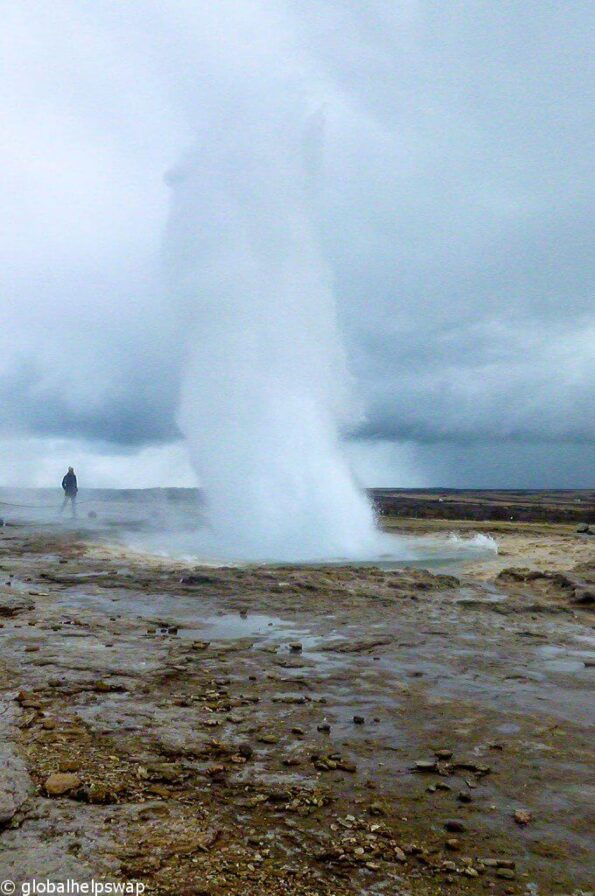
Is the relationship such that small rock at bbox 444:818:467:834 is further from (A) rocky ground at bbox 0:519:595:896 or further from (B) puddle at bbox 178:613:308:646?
(B) puddle at bbox 178:613:308:646

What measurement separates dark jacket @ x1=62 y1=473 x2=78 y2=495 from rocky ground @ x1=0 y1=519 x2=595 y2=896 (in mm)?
22226

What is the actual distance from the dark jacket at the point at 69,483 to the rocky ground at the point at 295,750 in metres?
22.2

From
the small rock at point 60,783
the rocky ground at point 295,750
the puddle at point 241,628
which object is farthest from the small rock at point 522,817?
the puddle at point 241,628

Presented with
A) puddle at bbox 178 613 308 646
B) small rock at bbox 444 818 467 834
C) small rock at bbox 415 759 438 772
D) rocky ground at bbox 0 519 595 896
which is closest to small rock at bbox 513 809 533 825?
rocky ground at bbox 0 519 595 896

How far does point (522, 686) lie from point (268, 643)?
12.0ft

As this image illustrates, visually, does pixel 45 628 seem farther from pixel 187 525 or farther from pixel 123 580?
pixel 187 525

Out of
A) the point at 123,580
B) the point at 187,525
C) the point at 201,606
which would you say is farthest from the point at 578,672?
the point at 187,525

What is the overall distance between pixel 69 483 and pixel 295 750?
3050 cm

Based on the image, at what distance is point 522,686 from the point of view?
714cm

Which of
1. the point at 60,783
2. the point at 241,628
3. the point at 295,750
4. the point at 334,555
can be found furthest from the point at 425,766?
the point at 334,555

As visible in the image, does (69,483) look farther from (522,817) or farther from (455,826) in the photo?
(522,817)

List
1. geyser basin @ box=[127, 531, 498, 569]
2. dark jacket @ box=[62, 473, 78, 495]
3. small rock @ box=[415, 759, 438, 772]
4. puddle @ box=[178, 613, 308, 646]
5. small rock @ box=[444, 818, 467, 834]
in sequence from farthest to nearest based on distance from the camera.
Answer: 1. dark jacket @ box=[62, 473, 78, 495]
2. geyser basin @ box=[127, 531, 498, 569]
3. puddle @ box=[178, 613, 308, 646]
4. small rock @ box=[415, 759, 438, 772]
5. small rock @ box=[444, 818, 467, 834]

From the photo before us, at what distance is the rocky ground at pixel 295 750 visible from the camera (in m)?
3.54

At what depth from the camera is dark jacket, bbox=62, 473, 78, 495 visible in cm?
3238
